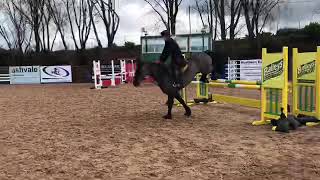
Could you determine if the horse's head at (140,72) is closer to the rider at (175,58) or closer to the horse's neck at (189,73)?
the rider at (175,58)

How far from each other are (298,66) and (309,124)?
4.52ft

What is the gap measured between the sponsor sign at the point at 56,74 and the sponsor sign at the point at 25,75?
68 cm

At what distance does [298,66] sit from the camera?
1016 cm

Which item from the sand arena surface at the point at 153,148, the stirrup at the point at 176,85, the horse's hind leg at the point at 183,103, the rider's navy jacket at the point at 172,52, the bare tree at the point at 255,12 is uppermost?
the bare tree at the point at 255,12

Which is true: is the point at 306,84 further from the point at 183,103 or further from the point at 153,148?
the point at 153,148

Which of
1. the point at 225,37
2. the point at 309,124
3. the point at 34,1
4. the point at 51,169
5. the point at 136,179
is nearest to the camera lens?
the point at 136,179

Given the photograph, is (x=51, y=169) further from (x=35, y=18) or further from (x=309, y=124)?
(x=35, y=18)

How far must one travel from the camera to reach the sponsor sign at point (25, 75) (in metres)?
35.7

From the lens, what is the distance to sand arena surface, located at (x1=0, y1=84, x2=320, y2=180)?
6.22m

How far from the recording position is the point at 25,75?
119ft

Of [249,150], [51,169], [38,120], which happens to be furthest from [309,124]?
[38,120]

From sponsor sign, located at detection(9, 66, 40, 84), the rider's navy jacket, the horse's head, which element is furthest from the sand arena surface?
sponsor sign, located at detection(9, 66, 40, 84)

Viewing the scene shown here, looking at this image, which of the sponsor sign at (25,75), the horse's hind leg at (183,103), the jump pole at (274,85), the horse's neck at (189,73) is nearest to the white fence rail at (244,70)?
the horse's neck at (189,73)

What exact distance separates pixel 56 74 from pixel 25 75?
2.95 meters
